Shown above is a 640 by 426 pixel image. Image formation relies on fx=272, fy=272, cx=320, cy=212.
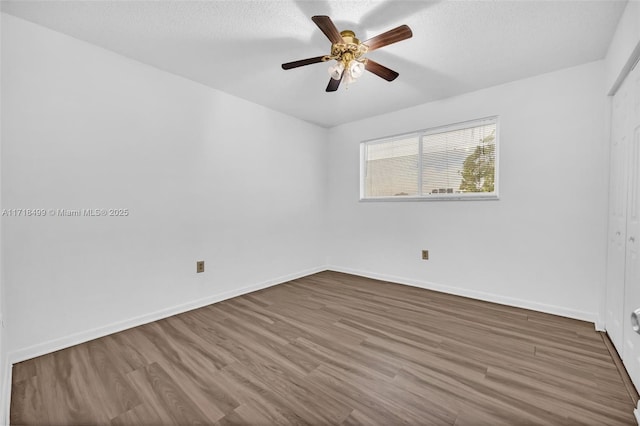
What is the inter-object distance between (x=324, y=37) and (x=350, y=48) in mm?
282

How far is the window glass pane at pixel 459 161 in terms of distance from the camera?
294cm

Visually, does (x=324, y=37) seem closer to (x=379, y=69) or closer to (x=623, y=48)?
(x=379, y=69)

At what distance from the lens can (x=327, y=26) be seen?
1589 millimetres

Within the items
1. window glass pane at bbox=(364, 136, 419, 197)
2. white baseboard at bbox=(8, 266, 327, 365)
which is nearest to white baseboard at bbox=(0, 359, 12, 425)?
white baseboard at bbox=(8, 266, 327, 365)

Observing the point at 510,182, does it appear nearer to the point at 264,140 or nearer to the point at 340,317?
the point at 340,317

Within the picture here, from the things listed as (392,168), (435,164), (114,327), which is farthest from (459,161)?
(114,327)

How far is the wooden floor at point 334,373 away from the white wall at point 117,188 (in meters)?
0.33

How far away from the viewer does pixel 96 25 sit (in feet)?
6.15

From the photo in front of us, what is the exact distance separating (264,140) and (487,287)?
3.04 m

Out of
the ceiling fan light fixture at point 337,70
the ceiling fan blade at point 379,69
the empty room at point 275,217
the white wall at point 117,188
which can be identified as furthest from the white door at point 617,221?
the white wall at point 117,188

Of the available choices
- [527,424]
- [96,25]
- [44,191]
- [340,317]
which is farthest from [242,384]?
[96,25]

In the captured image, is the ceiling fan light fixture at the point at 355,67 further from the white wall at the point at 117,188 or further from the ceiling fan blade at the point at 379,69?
the white wall at the point at 117,188

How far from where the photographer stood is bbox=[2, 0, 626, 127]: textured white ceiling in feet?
5.58

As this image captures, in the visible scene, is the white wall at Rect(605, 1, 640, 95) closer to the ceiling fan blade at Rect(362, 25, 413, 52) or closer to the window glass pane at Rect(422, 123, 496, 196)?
the window glass pane at Rect(422, 123, 496, 196)
